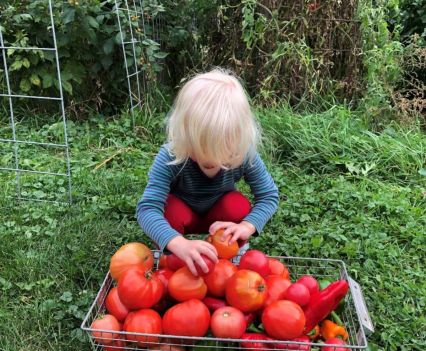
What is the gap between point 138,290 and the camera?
148 cm

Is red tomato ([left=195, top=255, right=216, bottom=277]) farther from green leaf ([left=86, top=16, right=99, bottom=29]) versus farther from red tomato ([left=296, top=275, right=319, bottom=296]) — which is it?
green leaf ([left=86, top=16, right=99, bottom=29])

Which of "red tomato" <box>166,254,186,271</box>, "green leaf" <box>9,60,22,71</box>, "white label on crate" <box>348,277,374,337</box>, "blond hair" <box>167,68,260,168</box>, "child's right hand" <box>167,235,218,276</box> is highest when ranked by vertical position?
"blond hair" <box>167,68,260,168</box>

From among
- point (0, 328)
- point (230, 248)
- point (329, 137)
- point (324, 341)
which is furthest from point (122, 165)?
point (324, 341)

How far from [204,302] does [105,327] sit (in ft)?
1.01

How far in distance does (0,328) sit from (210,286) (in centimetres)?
91

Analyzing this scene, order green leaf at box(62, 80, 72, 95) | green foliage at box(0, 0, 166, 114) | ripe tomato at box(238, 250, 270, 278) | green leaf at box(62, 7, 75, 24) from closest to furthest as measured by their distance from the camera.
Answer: ripe tomato at box(238, 250, 270, 278) → green leaf at box(62, 7, 75, 24) → green foliage at box(0, 0, 166, 114) → green leaf at box(62, 80, 72, 95)

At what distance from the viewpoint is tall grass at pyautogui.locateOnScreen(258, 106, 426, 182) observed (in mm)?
3406

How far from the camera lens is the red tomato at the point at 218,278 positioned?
1566 millimetres

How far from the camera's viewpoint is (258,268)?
1.63 metres

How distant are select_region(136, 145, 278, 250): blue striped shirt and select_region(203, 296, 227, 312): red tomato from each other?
0.33 metres

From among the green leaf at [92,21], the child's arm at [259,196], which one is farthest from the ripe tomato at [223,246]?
the green leaf at [92,21]

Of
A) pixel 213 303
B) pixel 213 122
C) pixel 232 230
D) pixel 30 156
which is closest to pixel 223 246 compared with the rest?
pixel 232 230

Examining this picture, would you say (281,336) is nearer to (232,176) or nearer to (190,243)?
(190,243)

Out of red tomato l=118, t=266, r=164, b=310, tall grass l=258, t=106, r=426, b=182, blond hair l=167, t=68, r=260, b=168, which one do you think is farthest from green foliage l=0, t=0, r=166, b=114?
red tomato l=118, t=266, r=164, b=310
